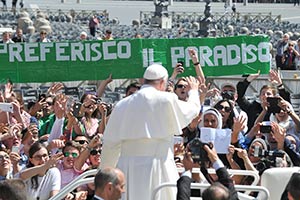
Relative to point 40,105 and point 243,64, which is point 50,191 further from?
point 243,64

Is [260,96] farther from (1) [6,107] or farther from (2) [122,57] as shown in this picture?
(2) [122,57]

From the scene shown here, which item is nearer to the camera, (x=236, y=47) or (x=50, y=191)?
(x=50, y=191)

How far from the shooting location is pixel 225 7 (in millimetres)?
56781

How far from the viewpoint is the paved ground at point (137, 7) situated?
53719 millimetres

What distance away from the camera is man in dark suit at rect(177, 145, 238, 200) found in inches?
251

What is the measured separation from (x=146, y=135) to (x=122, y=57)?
7645mm

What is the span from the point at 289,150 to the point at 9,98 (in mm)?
4440

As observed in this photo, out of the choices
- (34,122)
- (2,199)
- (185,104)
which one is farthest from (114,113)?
(34,122)

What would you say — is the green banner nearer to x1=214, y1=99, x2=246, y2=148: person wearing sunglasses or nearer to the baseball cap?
x1=214, y1=99, x2=246, y2=148: person wearing sunglasses

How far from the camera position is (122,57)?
1551cm

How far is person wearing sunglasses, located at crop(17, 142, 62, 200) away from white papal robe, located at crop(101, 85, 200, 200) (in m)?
0.71

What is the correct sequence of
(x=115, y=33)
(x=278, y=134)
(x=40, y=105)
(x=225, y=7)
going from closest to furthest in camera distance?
1. (x=278, y=134)
2. (x=40, y=105)
3. (x=115, y=33)
4. (x=225, y=7)

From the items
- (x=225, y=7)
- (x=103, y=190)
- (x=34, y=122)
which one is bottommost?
(x=225, y=7)

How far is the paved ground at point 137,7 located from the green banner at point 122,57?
34.3m
